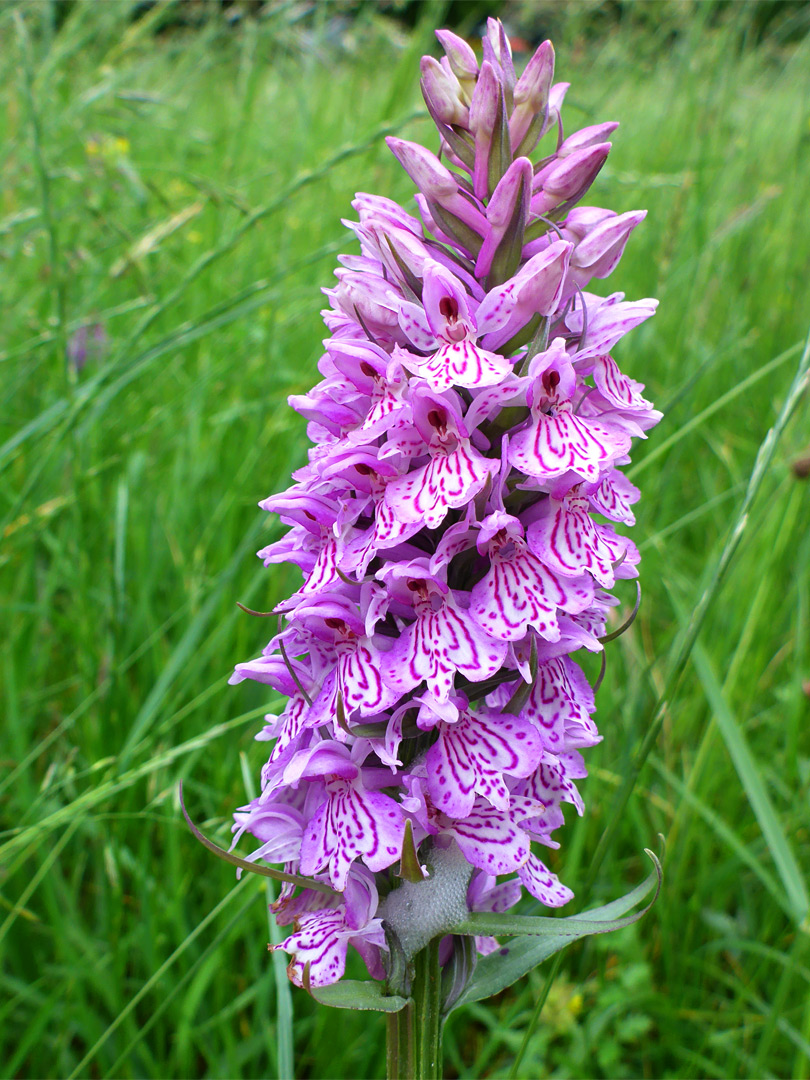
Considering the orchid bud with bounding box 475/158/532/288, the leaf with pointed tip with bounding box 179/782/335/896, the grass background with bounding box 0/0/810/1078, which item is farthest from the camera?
the grass background with bounding box 0/0/810/1078

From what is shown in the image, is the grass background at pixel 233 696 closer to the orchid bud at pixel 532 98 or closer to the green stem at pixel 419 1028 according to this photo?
the green stem at pixel 419 1028

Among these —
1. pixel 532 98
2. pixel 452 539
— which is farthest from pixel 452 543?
pixel 532 98

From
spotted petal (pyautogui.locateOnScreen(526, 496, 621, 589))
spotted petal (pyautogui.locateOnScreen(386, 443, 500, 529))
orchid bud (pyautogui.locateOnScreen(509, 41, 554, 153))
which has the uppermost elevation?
orchid bud (pyautogui.locateOnScreen(509, 41, 554, 153))

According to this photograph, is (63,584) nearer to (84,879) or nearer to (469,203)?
(84,879)

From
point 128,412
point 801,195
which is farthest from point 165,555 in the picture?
point 801,195

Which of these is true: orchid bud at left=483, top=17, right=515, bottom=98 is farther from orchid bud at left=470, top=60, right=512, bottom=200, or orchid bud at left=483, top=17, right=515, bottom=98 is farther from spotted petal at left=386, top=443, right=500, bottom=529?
spotted petal at left=386, top=443, right=500, bottom=529

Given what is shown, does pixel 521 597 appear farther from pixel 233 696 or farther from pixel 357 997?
pixel 233 696

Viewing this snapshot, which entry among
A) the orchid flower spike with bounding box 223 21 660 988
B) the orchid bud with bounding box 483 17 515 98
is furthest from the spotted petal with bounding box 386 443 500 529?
the orchid bud with bounding box 483 17 515 98
